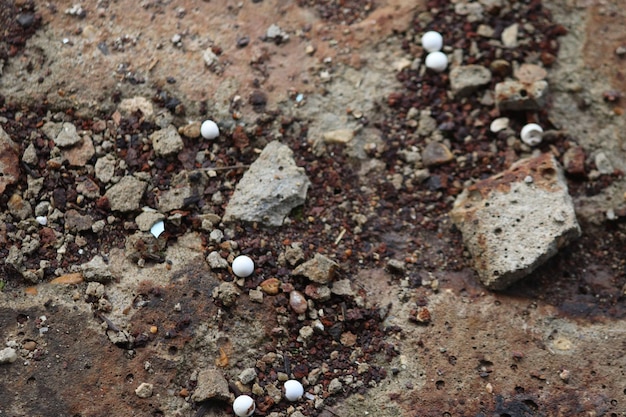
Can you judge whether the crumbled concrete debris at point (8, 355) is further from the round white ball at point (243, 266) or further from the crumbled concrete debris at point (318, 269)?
the crumbled concrete debris at point (318, 269)

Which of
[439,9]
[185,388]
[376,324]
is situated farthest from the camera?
[439,9]

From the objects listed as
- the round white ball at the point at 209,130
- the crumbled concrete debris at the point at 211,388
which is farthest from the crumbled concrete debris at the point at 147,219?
the crumbled concrete debris at the point at 211,388

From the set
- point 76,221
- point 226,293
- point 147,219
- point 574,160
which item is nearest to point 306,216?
point 226,293

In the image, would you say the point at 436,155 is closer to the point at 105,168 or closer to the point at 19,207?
the point at 105,168

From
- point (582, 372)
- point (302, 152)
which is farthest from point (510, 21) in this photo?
point (582, 372)

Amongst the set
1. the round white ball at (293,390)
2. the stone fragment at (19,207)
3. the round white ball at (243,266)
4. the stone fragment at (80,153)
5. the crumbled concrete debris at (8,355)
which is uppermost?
the stone fragment at (80,153)

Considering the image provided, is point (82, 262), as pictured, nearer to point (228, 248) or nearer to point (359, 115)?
point (228, 248)

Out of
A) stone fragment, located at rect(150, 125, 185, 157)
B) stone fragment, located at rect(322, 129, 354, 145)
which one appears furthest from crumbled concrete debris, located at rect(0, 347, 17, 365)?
stone fragment, located at rect(322, 129, 354, 145)
